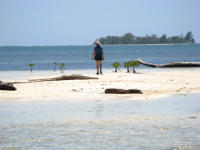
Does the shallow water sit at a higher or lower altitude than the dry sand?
lower

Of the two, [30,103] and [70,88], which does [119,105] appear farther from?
[70,88]

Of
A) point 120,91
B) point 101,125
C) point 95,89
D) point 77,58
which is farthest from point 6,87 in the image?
point 77,58

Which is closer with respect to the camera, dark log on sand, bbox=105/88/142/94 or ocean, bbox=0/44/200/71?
dark log on sand, bbox=105/88/142/94

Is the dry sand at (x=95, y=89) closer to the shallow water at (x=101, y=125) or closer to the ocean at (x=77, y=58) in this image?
the shallow water at (x=101, y=125)

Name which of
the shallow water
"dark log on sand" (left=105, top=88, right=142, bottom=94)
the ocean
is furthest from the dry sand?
the ocean

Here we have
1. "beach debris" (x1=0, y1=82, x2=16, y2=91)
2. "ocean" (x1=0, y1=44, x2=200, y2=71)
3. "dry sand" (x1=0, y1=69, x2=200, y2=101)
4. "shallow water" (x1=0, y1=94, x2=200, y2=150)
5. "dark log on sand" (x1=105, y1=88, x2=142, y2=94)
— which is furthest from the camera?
"ocean" (x1=0, y1=44, x2=200, y2=71)

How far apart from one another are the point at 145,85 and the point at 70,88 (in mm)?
2638

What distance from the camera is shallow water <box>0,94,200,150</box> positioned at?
677 centimetres

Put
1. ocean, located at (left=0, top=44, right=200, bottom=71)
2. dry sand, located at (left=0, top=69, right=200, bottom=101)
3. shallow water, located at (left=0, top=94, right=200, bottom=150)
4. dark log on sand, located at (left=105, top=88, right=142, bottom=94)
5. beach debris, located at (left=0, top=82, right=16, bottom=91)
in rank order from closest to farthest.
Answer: shallow water, located at (left=0, top=94, right=200, bottom=150) → dry sand, located at (left=0, top=69, right=200, bottom=101) → dark log on sand, located at (left=105, top=88, right=142, bottom=94) → beach debris, located at (left=0, top=82, right=16, bottom=91) → ocean, located at (left=0, top=44, right=200, bottom=71)

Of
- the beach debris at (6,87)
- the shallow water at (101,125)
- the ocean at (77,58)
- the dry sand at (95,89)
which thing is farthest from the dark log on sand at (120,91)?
the ocean at (77,58)

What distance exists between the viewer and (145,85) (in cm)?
1491

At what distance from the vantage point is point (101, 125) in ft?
26.9

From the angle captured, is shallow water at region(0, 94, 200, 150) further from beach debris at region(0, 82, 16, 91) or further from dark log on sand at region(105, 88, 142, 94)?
beach debris at region(0, 82, 16, 91)

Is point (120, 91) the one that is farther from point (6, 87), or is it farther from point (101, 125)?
point (101, 125)
